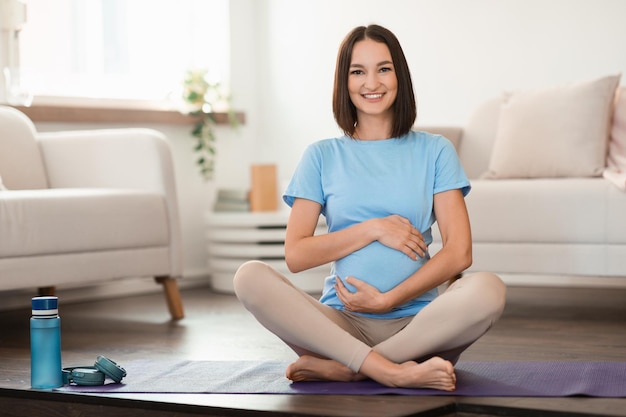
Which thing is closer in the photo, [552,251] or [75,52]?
[552,251]

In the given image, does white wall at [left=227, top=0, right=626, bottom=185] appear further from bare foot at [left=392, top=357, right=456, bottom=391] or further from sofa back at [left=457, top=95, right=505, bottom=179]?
bare foot at [left=392, top=357, right=456, bottom=391]

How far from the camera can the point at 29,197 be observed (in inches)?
117

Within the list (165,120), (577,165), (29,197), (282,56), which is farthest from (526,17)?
(29,197)

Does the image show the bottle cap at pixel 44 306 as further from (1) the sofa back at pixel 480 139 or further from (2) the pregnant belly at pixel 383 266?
(1) the sofa back at pixel 480 139

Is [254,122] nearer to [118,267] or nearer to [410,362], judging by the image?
[118,267]

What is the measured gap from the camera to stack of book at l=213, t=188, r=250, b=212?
14.5 ft

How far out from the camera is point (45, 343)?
2.08 metres

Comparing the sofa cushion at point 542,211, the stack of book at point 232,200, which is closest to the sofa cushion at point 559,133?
the sofa cushion at point 542,211

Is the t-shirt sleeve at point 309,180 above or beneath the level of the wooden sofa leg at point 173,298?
above

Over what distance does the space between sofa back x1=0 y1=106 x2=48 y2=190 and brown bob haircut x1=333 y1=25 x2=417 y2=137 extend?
5.52 feet

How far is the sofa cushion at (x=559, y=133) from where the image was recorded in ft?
11.8

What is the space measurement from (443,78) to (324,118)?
645 millimetres

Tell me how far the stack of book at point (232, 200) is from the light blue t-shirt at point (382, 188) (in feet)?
7.53

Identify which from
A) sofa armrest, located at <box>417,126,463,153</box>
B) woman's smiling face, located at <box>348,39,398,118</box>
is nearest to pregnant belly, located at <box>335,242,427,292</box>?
woman's smiling face, located at <box>348,39,398,118</box>
